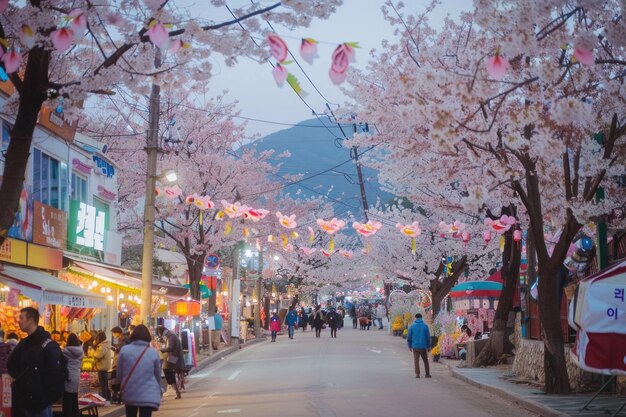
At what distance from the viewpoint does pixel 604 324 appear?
1274 centimetres

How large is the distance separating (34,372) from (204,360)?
79.1 feet

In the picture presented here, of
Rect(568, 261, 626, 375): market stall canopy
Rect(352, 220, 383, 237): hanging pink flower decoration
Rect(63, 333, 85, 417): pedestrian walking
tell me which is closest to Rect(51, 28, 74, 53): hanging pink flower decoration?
Rect(63, 333, 85, 417): pedestrian walking

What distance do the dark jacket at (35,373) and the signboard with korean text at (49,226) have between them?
10645 millimetres

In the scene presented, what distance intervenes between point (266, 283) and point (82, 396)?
58.4 meters

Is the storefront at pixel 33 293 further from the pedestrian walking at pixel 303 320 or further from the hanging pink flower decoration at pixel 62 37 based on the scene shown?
the pedestrian walking at pixel 303 320

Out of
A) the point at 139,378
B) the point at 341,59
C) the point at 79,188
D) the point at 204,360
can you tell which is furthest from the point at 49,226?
the point at 341,59

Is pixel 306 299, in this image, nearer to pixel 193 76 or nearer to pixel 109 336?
pixel 109 336

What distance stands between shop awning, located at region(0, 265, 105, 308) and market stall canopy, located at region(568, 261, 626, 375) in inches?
350

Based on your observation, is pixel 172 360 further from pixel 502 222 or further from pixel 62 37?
pixel 62 37

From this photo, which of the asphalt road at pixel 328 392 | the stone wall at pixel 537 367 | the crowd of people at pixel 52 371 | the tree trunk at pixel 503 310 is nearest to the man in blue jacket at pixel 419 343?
the asphalt road at pixel 328 392

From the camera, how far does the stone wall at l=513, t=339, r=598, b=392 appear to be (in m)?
19.9

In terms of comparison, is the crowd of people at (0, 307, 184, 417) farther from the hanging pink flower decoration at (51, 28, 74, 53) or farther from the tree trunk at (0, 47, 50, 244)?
the hanging pink flower decoration at (51, 28, 74, 53)

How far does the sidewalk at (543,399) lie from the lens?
15641mm

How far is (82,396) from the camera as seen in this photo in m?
17.4
